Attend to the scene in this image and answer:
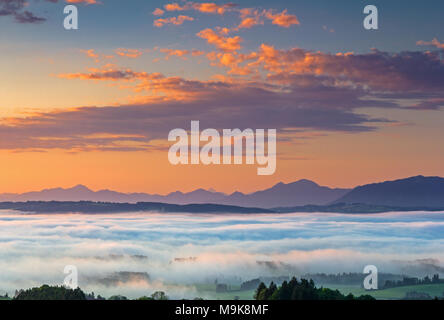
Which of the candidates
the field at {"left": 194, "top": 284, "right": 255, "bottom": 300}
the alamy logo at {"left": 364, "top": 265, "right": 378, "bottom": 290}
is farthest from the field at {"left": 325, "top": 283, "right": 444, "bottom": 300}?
the alamy logo at {"left": 364, "top": 265, "right": 378, "bottom": 290}

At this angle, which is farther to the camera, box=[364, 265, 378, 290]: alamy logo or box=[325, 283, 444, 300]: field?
box=[325, 283, 444, 300]: field

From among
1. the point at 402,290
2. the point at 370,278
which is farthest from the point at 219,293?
the point at 370,278

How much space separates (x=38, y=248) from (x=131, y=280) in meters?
19.1

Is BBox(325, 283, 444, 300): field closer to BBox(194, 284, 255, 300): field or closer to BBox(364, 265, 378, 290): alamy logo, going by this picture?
BBox(194, 284, 255, 300): field

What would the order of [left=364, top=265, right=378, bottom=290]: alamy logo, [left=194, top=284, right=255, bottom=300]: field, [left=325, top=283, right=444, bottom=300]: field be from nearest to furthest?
[left=364, top=265, right=378, bottom=290]: alamy logo, [left=194, top=284, right=255, bottom=300]: field, [left=325, top=283, right=444, bottom=300]: field

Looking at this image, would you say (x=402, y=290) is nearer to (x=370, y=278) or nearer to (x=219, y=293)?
(x=219, y=293)

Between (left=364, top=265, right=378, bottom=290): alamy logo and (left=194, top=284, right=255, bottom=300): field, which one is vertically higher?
(left=364, top=265, right=378, bottom=290): alamy logo

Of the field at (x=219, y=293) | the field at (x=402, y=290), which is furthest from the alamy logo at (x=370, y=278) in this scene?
the field at (x=402, y=290)

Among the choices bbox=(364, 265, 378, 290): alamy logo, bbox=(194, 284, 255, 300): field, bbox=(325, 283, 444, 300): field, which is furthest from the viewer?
bbox=(325, 283, 444, 300): field

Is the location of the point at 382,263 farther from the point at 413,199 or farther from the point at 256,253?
the point at 256,253

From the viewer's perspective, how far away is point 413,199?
85.6 meters

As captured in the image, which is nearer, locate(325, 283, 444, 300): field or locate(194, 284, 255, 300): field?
locate(194, 284, 255, 300): field

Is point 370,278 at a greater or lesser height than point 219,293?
greater
